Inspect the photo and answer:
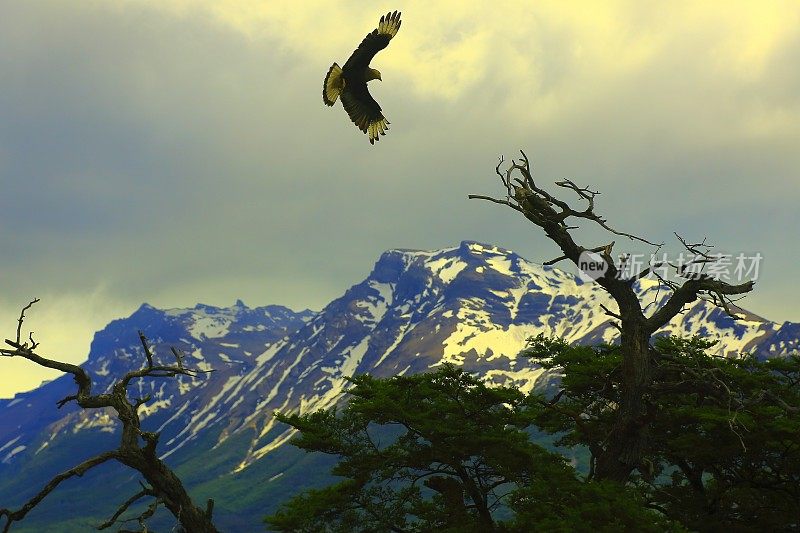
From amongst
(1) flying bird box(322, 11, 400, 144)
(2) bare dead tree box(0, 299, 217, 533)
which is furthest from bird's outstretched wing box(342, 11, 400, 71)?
(2) bare dead tree box(0, 299, 217, 533)

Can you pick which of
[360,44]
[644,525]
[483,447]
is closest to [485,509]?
[483,447]

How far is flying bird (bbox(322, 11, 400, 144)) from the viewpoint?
2345cm

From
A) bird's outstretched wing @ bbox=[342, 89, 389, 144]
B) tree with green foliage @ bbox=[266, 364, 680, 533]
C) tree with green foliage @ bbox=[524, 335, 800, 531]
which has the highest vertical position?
bird's outstretched wing @ bbox=[342, 89, 389, 144]

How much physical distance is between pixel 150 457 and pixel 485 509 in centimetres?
1434

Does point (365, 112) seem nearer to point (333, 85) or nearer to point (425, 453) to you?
point (333, 85)

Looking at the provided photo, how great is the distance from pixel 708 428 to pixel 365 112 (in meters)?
15.7

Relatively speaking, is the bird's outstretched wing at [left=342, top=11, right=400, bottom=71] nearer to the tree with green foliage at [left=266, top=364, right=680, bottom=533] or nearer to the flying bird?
the flying bird

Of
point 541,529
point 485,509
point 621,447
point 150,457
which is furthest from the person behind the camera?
point 485,509

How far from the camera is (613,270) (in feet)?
85.4

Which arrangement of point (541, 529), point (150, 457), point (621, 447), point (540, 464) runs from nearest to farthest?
point (150, 457) < point (541, 529) < point (621, 447) < point (540, 464)

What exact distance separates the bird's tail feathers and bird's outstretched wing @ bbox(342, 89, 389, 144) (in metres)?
0.62

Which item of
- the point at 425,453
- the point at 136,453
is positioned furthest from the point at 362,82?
the point at 425,453

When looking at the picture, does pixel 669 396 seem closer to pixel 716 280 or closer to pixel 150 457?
pixel 716 280

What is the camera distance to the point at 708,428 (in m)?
29.4
